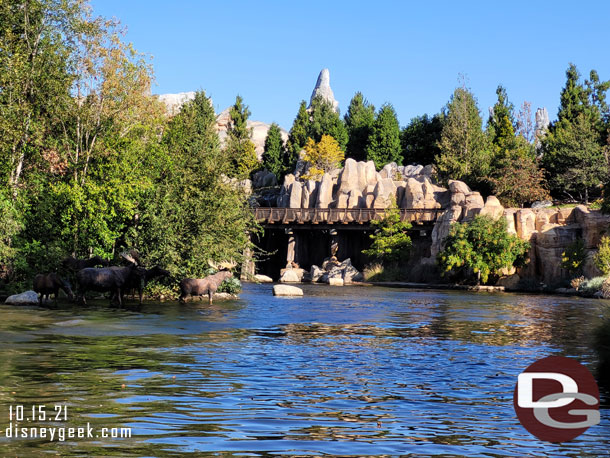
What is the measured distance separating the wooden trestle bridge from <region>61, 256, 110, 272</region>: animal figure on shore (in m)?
38.3

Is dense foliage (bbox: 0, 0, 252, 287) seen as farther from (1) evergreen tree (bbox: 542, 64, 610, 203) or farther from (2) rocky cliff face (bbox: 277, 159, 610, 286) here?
(1) evergreen tree (bbox: 542, 64, 610, 203)

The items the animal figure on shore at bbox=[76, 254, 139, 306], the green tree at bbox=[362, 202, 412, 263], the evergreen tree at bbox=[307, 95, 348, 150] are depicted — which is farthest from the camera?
the evergreen tree at bbox=[307, 95, 348, 150]

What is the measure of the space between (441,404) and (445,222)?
168ft

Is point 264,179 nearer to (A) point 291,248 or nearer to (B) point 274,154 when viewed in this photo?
(B) point 274,154

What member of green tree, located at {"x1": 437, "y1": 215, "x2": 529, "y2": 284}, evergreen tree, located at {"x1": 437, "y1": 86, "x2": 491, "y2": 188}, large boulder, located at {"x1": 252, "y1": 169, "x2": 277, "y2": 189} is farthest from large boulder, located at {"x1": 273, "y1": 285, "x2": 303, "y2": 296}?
large boulder, located at {"x1": 252, "y1": 169, "x2": 277, "y2": 189}

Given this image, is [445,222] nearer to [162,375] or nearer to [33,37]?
[33,37]

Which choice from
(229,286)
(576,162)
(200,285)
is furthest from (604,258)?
(576,162)

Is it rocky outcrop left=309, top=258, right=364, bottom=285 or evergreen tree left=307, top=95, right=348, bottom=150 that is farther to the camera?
evergreen tree left=307, top=95, right=348, bottom=150

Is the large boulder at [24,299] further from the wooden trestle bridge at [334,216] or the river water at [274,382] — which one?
the wooden trestle bridge at [334,216]

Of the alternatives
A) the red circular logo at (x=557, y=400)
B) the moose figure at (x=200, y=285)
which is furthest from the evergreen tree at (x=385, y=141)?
the red circular logo at (x=557, y=400)

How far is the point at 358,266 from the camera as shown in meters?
75.1

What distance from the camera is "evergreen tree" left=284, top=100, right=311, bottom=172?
334 feet

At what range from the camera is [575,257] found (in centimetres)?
4938

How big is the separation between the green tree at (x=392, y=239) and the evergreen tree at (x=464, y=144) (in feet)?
37.5
